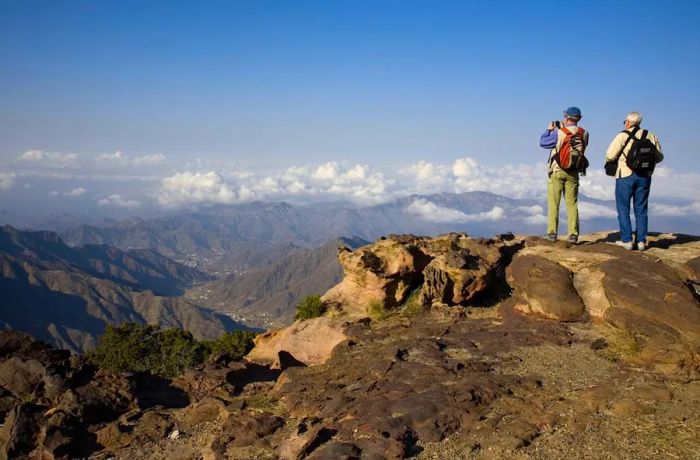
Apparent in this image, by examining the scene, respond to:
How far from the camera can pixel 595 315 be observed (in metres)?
18.0

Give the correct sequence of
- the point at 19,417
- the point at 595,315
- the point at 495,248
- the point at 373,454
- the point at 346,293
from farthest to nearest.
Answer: the point at 346,293 → the point at 495,248 → the point at 595,315 → the point at 19,417 → the point at 373,454

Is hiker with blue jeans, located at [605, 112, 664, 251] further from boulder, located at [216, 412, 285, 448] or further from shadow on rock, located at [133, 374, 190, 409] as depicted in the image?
shadow on rock, located at [133, 374, 190, 409]

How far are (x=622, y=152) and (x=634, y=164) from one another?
0.80 metres

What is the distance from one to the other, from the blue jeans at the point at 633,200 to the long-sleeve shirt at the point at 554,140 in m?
2.19

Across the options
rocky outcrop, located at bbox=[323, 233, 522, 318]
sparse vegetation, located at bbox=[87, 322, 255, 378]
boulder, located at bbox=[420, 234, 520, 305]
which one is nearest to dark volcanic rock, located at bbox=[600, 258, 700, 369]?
boulder, located at bbox=[420, 234, 520, 305]

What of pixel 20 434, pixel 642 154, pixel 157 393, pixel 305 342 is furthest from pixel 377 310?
pixel 20 434

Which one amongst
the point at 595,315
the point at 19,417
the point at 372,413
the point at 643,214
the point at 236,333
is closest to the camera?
the point at 372,413

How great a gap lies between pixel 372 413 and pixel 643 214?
586 inches

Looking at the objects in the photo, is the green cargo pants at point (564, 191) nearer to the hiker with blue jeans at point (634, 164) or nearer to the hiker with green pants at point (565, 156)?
the hiker with green pants at point (565, 156)

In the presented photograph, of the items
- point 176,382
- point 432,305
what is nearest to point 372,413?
point 176,382

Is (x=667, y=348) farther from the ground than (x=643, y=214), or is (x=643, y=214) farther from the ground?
(x=643, y=214)

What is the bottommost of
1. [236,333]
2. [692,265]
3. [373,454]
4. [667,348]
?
[236,333]

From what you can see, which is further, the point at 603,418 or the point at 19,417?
the point at 19,417

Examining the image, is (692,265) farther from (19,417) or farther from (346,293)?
(19,417)
